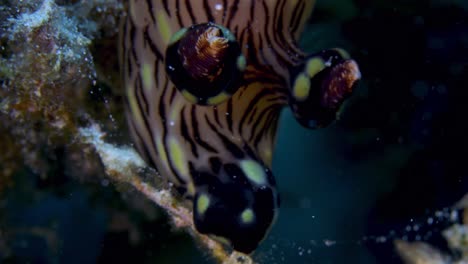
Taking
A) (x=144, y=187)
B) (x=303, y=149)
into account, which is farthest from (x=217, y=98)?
(x=303, y=149)

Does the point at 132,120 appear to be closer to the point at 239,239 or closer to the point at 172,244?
the point at 172,244

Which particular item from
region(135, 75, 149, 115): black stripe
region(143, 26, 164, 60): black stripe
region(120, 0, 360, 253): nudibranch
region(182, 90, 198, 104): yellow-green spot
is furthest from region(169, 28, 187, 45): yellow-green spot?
region(135, 75, 149, 115): black stripe

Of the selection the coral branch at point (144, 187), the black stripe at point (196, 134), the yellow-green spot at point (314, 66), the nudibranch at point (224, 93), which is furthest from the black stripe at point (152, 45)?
the yellow-green spot at point (314, 66)

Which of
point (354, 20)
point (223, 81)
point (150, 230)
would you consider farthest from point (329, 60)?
point (150, 230)

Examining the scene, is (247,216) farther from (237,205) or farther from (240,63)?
(240,63)

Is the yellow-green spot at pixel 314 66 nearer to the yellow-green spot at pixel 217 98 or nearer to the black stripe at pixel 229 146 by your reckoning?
the yellow-green spot at pixel 217 98
